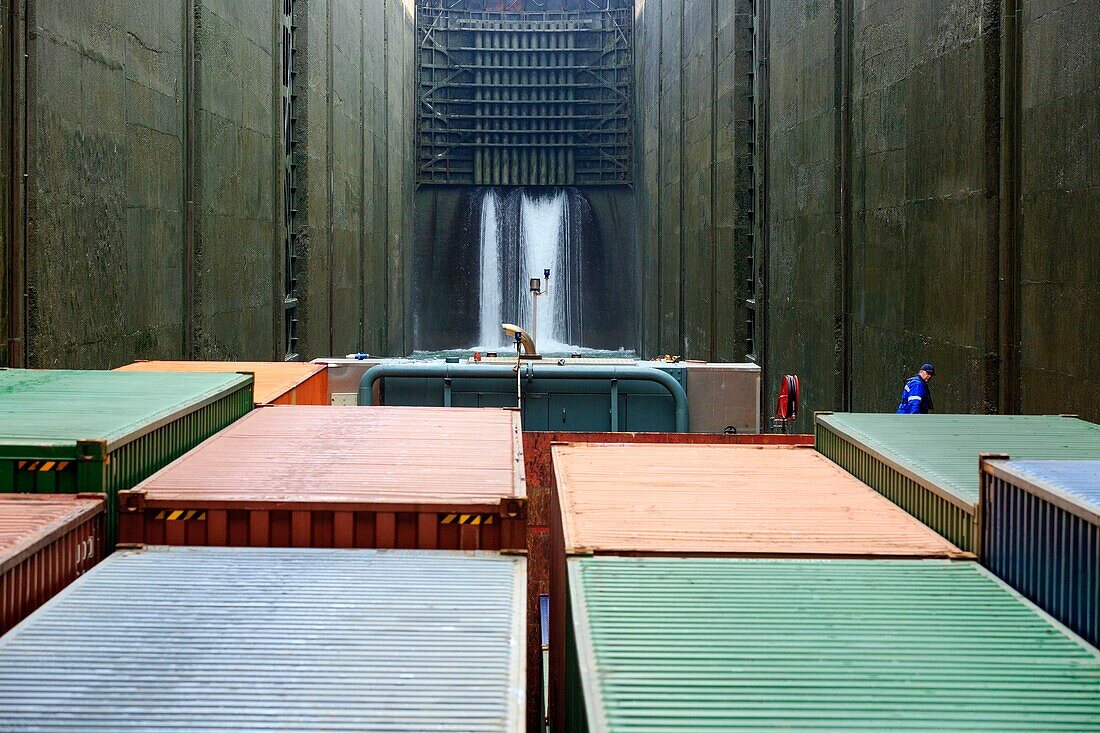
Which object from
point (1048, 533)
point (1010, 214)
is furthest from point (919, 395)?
point (1048, 533)

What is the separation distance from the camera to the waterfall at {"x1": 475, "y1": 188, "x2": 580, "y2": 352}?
159ft

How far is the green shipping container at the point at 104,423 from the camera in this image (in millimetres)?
8312

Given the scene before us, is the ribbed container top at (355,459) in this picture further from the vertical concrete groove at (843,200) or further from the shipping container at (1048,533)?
the vertical concrete groove at (843,200)

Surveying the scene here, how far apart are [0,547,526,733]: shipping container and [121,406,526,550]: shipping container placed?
24 cm

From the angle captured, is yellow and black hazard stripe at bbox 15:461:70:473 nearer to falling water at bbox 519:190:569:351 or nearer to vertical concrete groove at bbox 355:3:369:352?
vertical concrete groove at bbox 355:3:369:352

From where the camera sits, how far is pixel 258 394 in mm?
14305

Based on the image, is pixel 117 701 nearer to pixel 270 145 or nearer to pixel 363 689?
pixel 363 689

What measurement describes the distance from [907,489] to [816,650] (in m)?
3.27

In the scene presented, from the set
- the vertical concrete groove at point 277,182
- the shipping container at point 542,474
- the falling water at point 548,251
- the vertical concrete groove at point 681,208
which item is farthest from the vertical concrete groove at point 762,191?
the falling water at point 548,251

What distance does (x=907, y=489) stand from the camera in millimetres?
8906

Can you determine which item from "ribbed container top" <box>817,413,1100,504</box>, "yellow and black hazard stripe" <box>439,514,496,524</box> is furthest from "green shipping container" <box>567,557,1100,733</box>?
"ribbed container top" <box>817,413,1100,504</box>

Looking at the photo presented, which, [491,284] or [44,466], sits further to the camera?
[491,284]

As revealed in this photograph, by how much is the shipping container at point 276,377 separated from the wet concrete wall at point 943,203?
791 centimetres

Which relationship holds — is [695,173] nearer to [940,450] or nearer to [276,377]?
[276,377]
